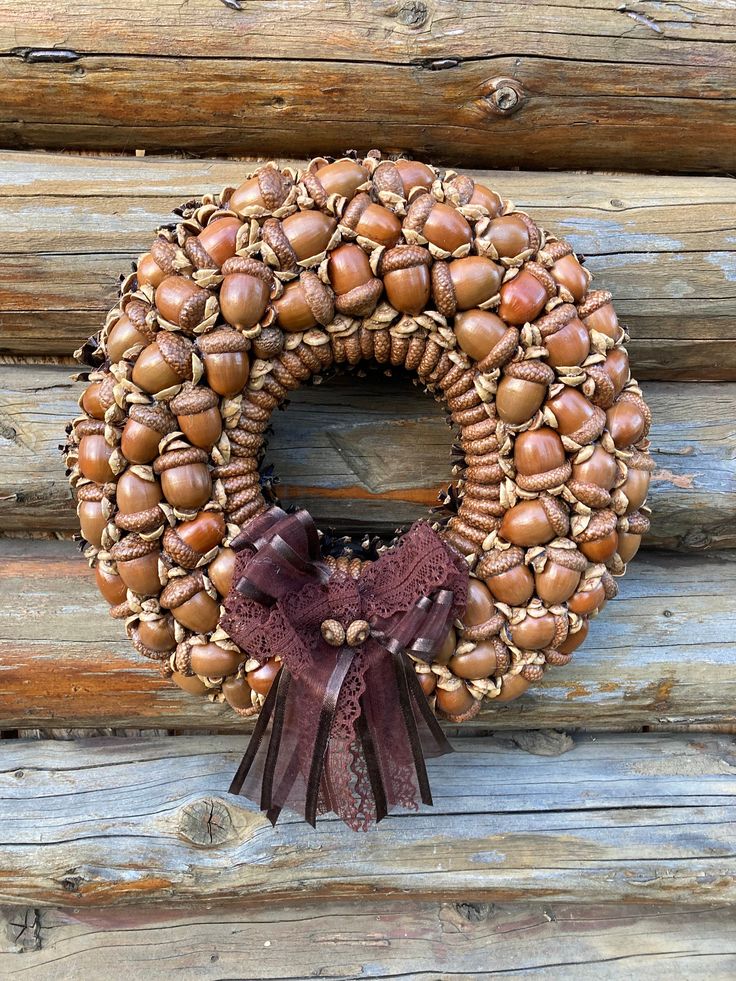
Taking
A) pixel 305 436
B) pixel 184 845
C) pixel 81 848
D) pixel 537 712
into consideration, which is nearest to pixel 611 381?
pixel 305 436

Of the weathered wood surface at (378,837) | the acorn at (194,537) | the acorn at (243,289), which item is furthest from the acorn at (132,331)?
the weathered wood surface at (378,837)

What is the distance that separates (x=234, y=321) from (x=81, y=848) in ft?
3.01

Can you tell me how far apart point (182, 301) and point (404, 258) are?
0.28 m

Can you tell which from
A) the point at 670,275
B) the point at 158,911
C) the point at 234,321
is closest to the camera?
the point at 234,321

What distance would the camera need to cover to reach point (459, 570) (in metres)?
0.84

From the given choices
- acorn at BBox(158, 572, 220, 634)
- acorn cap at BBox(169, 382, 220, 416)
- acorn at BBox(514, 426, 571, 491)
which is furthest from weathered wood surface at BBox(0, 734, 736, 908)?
acorn cap at BBox(169, 382, 220, 416)

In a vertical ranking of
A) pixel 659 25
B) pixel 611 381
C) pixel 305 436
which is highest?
pixel 659 25

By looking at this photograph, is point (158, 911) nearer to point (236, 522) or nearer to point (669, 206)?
point (236, 522)

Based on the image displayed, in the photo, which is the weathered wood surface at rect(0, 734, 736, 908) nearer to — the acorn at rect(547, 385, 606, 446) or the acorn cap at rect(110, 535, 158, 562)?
the acorn cap at rect(110, 535, 158, 562)

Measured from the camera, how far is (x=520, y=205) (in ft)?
3.51

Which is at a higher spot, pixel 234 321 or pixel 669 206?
pixel 669 206

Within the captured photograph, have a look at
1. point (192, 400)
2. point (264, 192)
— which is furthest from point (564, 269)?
point (192, 400)

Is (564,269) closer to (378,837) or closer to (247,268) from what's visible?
(247,268)

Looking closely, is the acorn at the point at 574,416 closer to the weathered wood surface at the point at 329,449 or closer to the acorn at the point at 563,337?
the acorn at the point at 563,337
